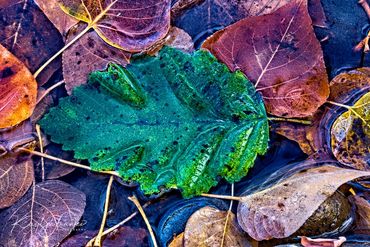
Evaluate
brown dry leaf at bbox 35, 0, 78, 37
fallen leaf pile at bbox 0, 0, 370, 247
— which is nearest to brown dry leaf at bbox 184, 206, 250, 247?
fallen leaf pile at bbox 0, 0, 370, 247

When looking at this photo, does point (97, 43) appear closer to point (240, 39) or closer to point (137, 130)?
point (137, 130)

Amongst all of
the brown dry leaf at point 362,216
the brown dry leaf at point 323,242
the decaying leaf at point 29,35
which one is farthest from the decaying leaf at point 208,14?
the brown dry leaf at point 323,242

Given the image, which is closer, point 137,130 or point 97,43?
point 137,130

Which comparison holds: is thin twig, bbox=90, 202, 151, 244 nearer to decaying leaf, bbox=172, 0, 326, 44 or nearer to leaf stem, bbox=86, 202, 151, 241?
leaf stem, bbox=86, 202, 151, 241

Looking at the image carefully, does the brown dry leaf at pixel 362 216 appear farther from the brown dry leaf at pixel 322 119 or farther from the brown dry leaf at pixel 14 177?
the brown dry leaf at pixel 14 177

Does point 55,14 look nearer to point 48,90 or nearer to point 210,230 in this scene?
point 48,90

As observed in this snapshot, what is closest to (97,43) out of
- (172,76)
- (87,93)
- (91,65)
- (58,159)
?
(91,65)
